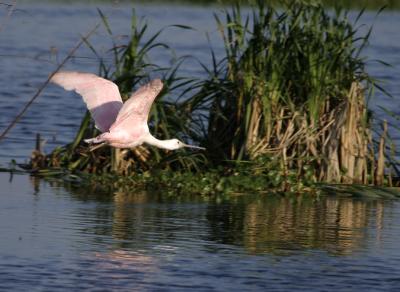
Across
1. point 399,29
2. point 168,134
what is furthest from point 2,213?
point 399,29

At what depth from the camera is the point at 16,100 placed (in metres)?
19.5

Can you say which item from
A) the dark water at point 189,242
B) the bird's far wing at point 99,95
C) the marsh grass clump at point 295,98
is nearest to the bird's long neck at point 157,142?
the bird's far wing at point 99,95

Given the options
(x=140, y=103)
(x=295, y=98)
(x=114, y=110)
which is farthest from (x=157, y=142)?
(x=295, y=98)

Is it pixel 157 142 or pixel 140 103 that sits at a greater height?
pixel 140 103

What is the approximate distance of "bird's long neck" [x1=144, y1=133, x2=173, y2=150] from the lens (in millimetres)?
11130

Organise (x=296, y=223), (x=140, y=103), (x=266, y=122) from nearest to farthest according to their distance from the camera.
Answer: (x=140, y=103) < (x=296, y=223) < (x=266, y=122)

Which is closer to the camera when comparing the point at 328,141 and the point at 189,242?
the point at 189,242

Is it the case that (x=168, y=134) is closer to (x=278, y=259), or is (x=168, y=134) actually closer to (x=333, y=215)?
(x=333, y=215)

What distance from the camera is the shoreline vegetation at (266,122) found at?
12.2m

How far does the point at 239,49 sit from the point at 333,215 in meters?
2.16

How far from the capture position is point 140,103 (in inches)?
415

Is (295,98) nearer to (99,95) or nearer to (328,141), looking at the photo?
(328,141)

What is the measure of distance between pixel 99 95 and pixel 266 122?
1.92m

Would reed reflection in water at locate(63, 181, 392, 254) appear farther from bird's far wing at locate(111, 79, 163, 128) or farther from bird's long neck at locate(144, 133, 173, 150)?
bird's far wing at locate(111, 79, 163, 128)
